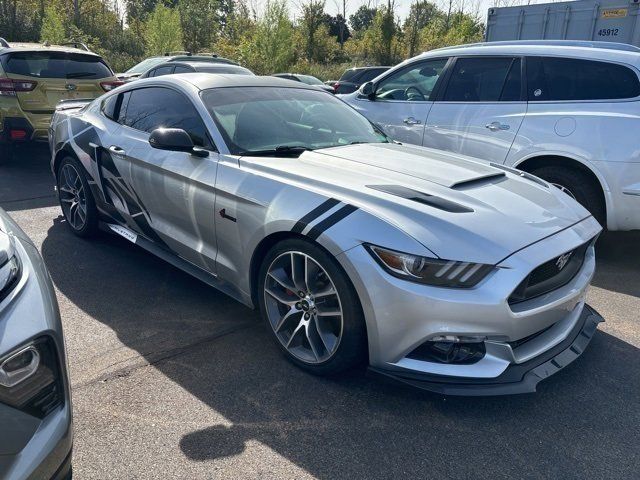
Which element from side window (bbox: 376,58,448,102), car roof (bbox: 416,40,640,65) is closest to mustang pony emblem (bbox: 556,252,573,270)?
car roof (bbox: 416,40,640,65)

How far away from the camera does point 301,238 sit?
2.75 meters

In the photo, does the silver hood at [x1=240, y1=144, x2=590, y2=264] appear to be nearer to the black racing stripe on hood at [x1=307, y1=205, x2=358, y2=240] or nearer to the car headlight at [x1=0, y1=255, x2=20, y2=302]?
the black racing stripe on hood at [x1=307, y1=205, x2=358, y2=240]

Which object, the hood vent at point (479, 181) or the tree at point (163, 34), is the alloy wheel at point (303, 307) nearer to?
the hood vent at point (479, 181)

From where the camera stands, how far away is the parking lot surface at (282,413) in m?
2.27

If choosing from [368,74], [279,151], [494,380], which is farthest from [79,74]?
[368,74]

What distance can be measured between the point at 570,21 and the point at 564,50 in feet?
19.3

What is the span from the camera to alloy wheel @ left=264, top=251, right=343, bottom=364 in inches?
107

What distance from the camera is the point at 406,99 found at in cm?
585

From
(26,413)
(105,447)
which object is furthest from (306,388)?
(26,413)

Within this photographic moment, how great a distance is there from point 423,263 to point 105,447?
1629 mm

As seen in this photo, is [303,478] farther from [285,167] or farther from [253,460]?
[285,167]

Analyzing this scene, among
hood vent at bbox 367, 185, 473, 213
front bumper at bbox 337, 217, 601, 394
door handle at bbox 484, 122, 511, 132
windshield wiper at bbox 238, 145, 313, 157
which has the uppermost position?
windshield wiper at bbox 238, 145, 313, 157

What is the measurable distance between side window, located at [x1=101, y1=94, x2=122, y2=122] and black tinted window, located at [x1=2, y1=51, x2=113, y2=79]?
3.42 metres

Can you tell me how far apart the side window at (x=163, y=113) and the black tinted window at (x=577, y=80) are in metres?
3.19
